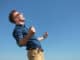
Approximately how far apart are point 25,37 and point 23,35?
1.06 ft

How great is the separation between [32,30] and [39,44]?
0.61 m

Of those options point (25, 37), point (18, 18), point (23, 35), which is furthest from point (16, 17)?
point (25, 37)

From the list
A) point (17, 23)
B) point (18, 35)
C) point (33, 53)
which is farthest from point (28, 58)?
point (17, 23)

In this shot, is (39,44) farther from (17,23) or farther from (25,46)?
(17,23)

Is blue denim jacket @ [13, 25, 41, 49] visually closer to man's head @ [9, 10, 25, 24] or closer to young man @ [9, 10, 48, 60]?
young man @ [9, 10, 48, 60]

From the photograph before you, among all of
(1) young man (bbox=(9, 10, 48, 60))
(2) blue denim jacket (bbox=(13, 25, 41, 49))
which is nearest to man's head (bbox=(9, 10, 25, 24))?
(1) young man (bbox=(9, 10, 48, 60))

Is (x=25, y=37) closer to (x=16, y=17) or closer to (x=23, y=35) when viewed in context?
(x=23, y=35)

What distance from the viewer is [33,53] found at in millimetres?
3822

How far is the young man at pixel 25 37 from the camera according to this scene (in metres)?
3.78

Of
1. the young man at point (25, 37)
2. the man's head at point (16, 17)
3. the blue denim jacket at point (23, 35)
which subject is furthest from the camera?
the man's head at point (16, 17)

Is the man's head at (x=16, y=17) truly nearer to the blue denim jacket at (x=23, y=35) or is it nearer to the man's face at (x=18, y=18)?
the man's face at (x=18, y=18)

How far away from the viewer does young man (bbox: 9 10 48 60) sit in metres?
3.78

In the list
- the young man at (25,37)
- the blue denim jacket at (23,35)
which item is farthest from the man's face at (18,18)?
the blue denim jacket at (23,35)

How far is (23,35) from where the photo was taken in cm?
416
